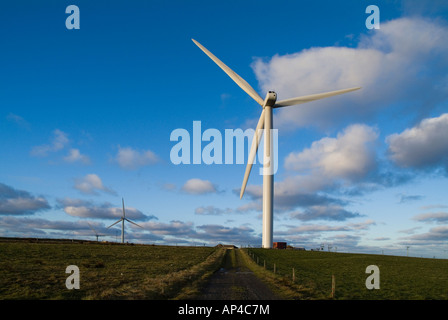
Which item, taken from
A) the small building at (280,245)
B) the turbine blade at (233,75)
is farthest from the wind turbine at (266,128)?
the small building at (280,245)

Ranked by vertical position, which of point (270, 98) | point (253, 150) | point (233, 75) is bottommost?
point (253, 150)

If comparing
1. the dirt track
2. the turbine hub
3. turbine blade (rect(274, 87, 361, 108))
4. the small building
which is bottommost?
the small building

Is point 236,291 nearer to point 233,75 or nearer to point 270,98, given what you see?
point 233,75

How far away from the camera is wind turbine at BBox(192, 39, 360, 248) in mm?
86250

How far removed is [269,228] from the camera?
103 metres

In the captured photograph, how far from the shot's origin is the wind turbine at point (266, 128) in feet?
283

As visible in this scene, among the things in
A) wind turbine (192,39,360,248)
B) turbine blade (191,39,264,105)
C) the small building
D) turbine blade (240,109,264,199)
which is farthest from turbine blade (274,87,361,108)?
the small building

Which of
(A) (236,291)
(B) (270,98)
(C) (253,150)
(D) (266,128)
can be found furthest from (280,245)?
(A) (236,291)

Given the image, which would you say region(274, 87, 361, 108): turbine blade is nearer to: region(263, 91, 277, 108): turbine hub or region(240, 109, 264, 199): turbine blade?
region(263, 91, 277, 108): turbine hub

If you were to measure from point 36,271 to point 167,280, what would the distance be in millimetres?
22726

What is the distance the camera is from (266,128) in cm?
9388

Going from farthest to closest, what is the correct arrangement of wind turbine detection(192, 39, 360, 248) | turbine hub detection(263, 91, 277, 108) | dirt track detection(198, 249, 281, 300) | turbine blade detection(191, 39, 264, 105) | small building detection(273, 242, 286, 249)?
small building detection(273, 242, 286, 249) < turbine hub detection(263, 91, 277, 108) < wind turbine detection(192, 39, 360, 248) < turbine blade detection(191, 39, 264, 105) < dirt track detection(198, 249, 281, 300)
